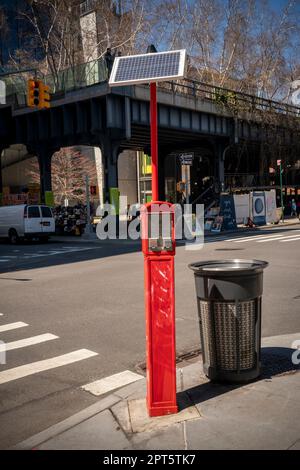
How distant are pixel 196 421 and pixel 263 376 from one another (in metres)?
1.26

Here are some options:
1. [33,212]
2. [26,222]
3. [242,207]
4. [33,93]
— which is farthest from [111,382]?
[242,207]

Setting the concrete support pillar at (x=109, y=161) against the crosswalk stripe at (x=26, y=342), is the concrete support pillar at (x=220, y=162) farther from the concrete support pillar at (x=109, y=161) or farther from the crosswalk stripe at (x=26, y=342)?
the crosswalk stripe at (x=26, y=342)

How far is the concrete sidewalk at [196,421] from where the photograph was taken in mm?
3566

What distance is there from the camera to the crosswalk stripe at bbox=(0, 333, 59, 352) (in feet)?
21.7

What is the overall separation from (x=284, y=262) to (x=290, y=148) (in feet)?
117

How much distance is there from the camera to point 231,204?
29891 millimetres

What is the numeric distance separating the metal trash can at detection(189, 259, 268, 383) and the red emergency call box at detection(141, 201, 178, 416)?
63cm

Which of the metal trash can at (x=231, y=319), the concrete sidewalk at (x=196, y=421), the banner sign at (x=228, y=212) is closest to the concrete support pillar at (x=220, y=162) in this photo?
the banner sign at (x=228, y=212)

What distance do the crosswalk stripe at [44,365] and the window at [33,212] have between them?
1975 centimetres

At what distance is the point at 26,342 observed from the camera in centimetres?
680

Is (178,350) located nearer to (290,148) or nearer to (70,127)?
(70,127)

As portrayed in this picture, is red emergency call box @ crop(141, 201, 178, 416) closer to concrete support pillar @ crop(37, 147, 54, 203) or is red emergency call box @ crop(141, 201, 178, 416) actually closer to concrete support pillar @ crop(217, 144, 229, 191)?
concrete support pillar @ crop(37, 147, 54, 203)

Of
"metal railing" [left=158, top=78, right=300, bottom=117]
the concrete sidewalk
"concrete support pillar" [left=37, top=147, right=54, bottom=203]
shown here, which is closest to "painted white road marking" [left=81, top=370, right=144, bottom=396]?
the concrete sidewalk
